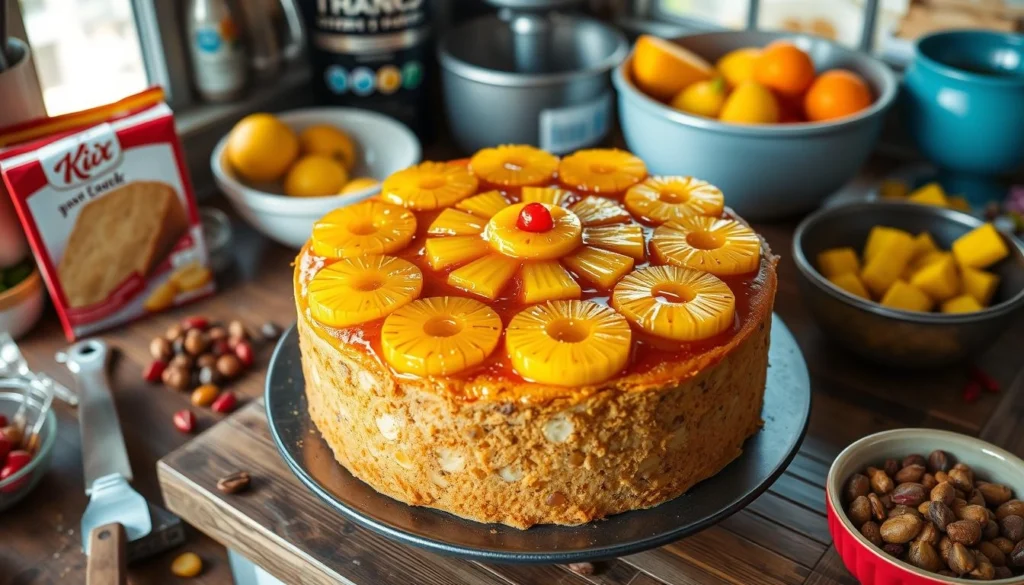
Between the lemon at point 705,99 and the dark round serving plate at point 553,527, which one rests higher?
the lemon at point 705,99

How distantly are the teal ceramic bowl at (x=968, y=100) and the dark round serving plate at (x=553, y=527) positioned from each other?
65 cm

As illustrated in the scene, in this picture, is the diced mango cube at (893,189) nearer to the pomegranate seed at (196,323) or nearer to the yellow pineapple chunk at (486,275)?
the yellow pineapple chunk at (486,275)

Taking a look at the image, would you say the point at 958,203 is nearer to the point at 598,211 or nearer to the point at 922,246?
the point at 922,246

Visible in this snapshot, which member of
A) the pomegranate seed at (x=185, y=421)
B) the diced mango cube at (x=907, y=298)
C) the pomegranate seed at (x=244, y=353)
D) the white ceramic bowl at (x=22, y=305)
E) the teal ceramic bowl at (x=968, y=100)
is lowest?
the pomegranate seed at (x=185, y=421)

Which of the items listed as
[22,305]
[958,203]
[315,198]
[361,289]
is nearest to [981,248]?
[958,203]

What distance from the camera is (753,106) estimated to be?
1.40 meters

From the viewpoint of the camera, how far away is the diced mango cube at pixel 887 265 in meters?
1.22

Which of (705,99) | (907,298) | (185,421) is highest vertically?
(705,99)

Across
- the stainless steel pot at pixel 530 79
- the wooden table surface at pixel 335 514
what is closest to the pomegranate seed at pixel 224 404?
the wooden table surface at pixel 335 514

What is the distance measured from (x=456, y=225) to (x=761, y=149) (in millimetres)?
590

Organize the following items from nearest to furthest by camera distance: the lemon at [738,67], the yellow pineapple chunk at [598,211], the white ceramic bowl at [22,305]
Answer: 1. the yellow pineapple chunk at [598,211]
2. the white ceramic bowl at [22,305]
3. the lemon at [738,67]

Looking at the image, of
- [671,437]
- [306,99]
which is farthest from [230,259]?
[671,437]

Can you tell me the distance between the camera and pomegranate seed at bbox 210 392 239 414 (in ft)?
3.92

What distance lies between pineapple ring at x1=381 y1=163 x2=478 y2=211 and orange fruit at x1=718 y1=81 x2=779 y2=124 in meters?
0.49
